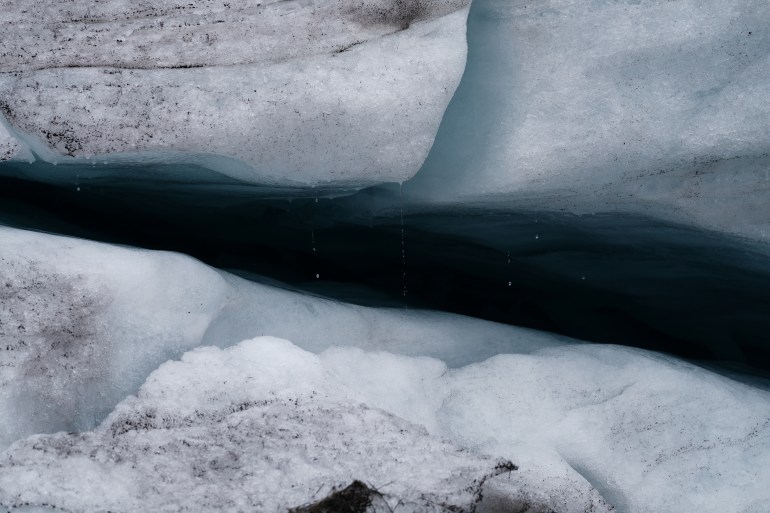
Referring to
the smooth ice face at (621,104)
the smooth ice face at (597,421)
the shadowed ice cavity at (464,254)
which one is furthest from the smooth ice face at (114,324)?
the smooth ice face at (621,104)

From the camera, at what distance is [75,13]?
1.90 m

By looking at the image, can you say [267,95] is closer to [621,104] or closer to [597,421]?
[621,104]

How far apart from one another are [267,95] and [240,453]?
32.1 inches

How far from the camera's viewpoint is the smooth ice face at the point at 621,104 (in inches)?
72.2

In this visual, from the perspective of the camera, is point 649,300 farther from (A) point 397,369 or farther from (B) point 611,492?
(A) point 397,369

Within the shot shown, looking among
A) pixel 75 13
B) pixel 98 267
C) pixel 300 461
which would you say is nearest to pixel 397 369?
pixel 300 461

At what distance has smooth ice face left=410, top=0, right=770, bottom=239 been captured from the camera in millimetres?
1833

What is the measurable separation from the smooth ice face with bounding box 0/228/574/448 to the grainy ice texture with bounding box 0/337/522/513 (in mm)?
68

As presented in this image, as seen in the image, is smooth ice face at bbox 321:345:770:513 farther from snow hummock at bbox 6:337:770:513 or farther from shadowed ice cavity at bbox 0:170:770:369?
shadowed ice cavity at bbox 0:170:770:369

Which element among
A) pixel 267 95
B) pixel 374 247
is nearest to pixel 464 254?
pixel 374 247

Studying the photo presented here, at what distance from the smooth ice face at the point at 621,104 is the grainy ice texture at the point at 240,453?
655 mm

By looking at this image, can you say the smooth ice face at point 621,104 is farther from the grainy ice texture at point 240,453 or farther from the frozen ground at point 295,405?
the grainy ice texture at point 240,453

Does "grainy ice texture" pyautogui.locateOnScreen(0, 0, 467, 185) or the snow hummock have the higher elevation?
"grainy ice texture" pyautogui.locateOnScreen(0, 0, 467, 185)

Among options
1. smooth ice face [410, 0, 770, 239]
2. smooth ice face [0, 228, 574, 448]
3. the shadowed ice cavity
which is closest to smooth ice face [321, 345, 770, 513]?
smooth ice face [0, 228, 574, 448]
